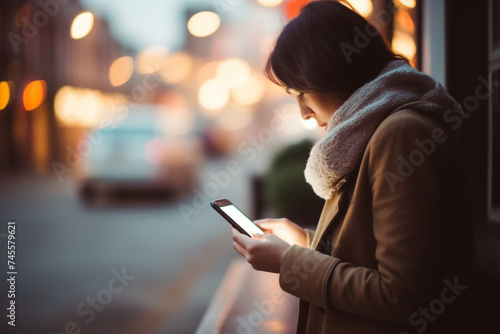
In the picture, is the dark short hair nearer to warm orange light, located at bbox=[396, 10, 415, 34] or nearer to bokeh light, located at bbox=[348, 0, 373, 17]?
warm orange light, located at bbox=[396, 10, 415, 34]

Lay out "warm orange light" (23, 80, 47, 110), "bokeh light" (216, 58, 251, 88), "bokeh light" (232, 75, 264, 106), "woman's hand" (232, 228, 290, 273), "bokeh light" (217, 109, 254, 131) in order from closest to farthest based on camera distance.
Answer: "woman's hand" (232, 228, 290, 273)
"bokeh light" (216, 58, 251, 88)
"bokeh light" (232, 75, 264, 106)
"warm orange light" (23, 80, 47, 110)
"bokeh light" (217, 109, 254, 131)

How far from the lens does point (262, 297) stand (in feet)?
13.5

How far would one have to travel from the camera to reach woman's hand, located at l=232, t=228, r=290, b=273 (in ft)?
4.68

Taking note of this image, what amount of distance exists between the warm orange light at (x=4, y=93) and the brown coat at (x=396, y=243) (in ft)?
65.5

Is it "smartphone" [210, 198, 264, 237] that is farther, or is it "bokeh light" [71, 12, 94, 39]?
"bokeh light" [71, 12, 94, 39]

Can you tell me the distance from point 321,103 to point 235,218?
0.59 m

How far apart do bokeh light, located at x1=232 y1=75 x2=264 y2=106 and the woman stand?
9.27 m

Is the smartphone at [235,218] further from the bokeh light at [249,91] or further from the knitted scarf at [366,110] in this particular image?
the bokeh light at [249,91]


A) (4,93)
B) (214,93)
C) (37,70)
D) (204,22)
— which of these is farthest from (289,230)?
(37,70)

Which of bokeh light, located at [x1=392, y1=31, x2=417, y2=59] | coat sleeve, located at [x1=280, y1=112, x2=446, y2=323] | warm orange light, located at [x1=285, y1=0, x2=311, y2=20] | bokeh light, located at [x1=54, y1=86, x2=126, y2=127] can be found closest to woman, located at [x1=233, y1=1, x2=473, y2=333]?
coat sleeve, located at [x1=280, y1=112, x2=446, y2=323]

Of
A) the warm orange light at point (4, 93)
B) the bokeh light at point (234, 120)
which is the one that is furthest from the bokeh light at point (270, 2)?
the bokeh light at point (234, 120)

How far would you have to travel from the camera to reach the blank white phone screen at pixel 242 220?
1.76 metres

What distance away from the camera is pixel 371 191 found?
4.20 ft

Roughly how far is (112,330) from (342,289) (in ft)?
10.2
